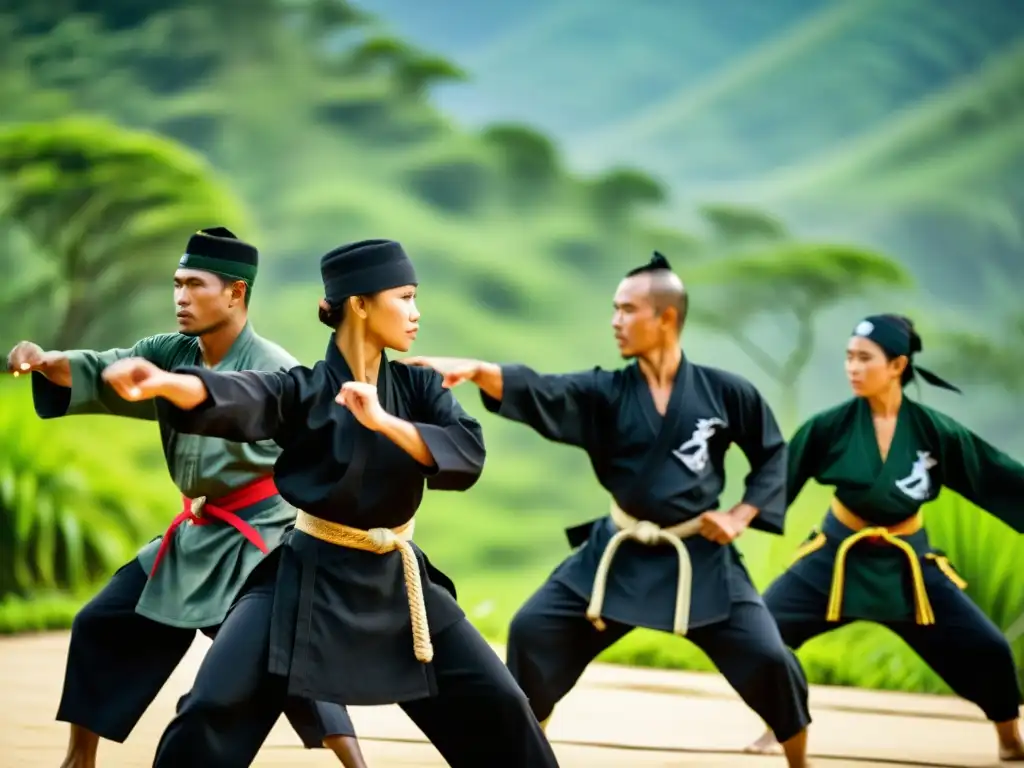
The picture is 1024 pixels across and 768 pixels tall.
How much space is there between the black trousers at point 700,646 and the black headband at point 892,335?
104 cm

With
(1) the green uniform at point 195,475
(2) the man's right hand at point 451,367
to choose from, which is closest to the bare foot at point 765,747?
(2) the man's right hand at point 451,367

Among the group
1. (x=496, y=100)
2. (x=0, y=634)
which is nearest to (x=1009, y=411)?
(x=496, y=100)

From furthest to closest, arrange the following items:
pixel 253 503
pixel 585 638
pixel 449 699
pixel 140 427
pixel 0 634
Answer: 1. pixel 140 427
2. pixel 0 634
3. pixel 585 638
4. pixel 253 503
5. pixel 449 699

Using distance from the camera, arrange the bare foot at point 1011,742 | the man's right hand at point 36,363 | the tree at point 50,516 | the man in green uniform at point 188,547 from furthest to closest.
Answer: the tree at point 50,516 → the bare foot at point 1011,742 → the man in green uniform at point 188,547 → the man's right hand at point 36,363

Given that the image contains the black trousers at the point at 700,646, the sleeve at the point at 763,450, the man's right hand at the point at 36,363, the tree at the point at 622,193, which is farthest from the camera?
the tree at the point at 622,193

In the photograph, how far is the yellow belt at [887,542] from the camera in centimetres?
432

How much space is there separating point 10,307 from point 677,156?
4886 mm

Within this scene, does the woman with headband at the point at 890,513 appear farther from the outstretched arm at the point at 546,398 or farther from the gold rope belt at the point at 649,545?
the outstretched arm at the point at 546,398

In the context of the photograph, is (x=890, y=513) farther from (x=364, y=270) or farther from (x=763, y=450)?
(x=364, y=270)

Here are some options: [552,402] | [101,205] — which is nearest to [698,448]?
[552,402]

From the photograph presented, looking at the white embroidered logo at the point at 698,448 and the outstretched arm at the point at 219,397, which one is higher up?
the outstretched arm at the point at 219,397

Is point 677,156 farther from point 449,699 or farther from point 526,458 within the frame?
point 449,699

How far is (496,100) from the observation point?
11297 millimetres

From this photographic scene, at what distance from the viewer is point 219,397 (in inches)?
103
